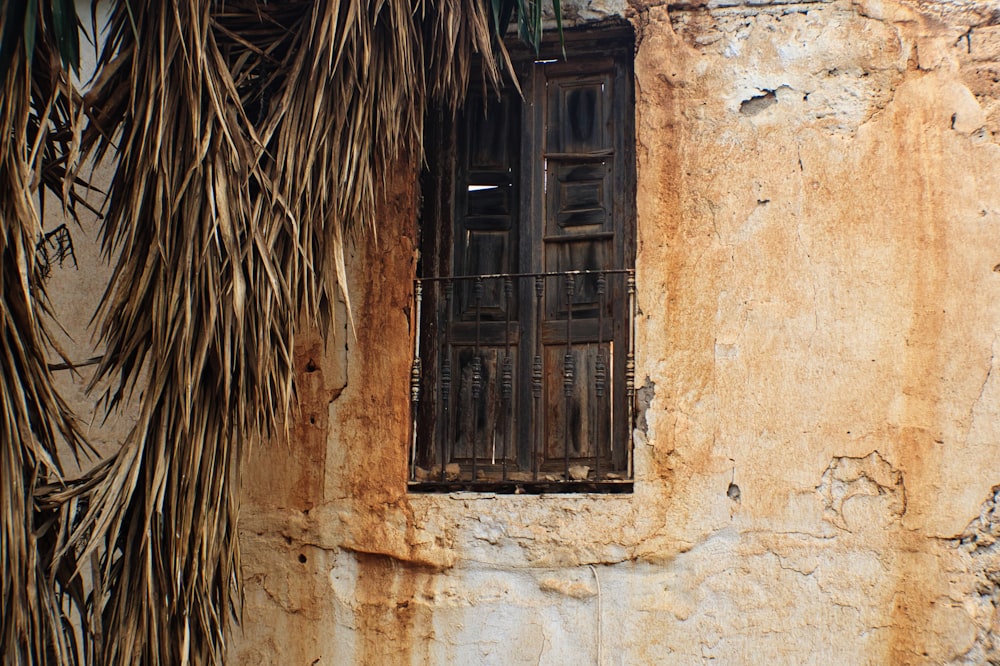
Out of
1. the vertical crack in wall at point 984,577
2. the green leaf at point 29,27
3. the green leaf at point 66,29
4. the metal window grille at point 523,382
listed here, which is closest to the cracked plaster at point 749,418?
the vertical crack in wall at point 984,577

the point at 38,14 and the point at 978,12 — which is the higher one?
the point at 978,12

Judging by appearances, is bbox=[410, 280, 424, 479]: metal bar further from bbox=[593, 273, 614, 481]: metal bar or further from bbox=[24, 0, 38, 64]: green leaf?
bbox=[24, 0, 38, 64]: green leaf

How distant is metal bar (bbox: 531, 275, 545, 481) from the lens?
164 inches

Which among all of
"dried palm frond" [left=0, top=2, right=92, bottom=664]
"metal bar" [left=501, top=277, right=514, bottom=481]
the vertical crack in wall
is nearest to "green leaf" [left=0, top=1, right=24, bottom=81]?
"dried palm frond" [left=0, top=2, right=92, bottom=664]

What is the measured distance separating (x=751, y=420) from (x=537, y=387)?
2.43 ft

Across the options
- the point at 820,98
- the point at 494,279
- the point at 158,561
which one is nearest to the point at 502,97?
the point at 494,279

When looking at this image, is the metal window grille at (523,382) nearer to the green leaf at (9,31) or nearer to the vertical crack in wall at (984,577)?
the vertical crack in wall at (984,577)

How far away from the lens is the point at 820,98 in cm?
416

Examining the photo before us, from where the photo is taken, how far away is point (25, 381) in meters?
3.12

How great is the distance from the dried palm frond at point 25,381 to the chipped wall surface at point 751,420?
112cm

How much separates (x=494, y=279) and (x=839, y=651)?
5.73ft

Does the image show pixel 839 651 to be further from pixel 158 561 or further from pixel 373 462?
pixel 158 561

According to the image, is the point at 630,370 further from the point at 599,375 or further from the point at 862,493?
the point at 862,493

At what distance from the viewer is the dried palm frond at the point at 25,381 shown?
119 inches
